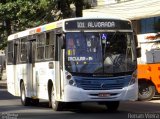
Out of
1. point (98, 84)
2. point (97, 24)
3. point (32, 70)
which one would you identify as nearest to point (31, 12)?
point (32, 70)

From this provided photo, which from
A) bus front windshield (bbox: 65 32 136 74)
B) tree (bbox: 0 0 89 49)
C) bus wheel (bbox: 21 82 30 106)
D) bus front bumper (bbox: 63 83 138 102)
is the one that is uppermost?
tree (bbox: 0 0 89 49)

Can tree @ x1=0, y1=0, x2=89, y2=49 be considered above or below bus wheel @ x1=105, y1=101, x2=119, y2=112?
above

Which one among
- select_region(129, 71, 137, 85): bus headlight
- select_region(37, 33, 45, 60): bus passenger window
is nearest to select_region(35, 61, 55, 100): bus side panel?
select_region(37, 33, 45, 60): bus passenger window

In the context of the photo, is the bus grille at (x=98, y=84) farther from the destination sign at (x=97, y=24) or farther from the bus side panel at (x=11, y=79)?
the bus side panel at (x=11, y=79)

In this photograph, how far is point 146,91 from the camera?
2388 cm

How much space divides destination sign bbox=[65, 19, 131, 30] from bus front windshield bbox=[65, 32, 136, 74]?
0.71 ft

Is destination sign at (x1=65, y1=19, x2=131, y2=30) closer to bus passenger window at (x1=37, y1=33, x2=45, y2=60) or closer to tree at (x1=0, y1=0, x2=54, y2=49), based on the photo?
bus passenger window at (x1=37, y1=33, x2=45, y2=60)

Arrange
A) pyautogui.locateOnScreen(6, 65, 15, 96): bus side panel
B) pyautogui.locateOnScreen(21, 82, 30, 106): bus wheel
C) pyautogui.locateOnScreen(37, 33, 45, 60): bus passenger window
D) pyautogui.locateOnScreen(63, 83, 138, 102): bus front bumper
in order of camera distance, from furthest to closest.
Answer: pyautogui.locateOnScreen(6, 65, 15, 96): bus side panel → pyautogui.locateOnScreen(21, 82, 30, 106): bus wheel → pyautogui.locateOnScreen(37, 33, 45, 60): bus passenger window → pyautogui.locateOnScreen(63, 83, 138, 102): bus front bumper

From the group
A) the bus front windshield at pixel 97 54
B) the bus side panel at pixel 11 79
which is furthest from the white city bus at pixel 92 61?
the bus side panel at pixel 11 79

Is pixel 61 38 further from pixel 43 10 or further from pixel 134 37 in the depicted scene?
pixel 43 10

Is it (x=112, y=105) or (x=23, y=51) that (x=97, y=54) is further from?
(x=23, y=51)

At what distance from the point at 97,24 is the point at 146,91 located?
282 inches

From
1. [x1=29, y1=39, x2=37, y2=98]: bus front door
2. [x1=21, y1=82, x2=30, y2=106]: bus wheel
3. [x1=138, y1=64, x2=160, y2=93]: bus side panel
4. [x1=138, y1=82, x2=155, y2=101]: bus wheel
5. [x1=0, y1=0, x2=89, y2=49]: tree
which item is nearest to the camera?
[x1=29, y1=39, x2=37, y2=98]: bus front door

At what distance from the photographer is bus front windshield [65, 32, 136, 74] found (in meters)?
17.1
